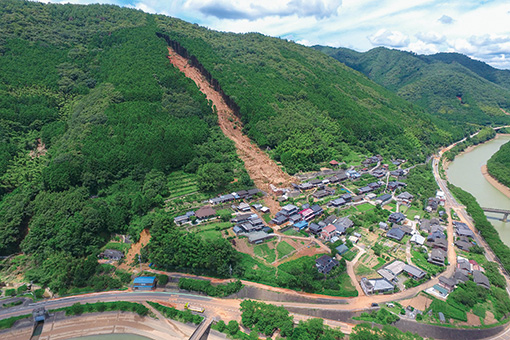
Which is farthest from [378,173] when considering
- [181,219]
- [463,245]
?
[181,219]

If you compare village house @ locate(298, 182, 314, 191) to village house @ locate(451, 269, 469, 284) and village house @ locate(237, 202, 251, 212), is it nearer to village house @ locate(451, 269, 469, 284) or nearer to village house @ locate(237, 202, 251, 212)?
village house @ locate(237, 202, 251, 212)

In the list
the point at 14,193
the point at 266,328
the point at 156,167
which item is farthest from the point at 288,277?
the point at 14,193

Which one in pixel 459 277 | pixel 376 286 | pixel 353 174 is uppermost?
pixel 353 174

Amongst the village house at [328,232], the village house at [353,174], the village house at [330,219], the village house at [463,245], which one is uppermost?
the village house at [353,174]

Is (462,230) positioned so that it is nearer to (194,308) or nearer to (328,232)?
(328,232)

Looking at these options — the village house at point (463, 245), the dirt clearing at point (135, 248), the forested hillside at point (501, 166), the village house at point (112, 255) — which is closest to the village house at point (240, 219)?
the dirt clearing at point (135, 248)

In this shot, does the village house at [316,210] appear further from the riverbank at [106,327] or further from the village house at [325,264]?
the riverbank at [106,327]

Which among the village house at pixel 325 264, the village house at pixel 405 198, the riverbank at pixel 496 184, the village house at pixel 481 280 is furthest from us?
the riverbank at pixel 496 184

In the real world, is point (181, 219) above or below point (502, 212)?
above
